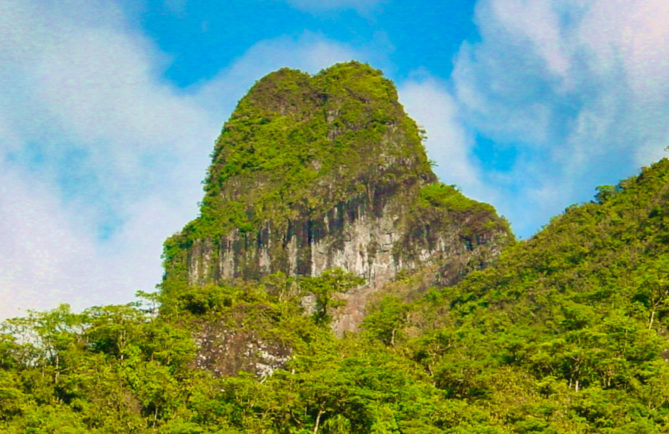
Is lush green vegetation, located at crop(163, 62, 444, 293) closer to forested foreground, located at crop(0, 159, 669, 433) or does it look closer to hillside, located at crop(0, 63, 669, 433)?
hillside, located at crop(0, 63, 669, 433)

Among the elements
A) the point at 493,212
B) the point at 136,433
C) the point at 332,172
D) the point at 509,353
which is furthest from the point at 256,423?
the point at 332,172

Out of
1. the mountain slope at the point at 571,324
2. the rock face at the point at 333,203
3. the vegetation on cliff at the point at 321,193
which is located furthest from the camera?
the vegetation on cliff at the point at 321,193

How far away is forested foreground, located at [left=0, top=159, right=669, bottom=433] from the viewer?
26.5 metres

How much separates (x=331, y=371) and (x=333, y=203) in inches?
2281

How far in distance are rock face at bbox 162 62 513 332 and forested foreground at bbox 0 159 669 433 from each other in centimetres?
3298

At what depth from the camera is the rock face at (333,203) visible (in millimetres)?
80875

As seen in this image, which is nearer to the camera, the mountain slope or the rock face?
the mountain slope

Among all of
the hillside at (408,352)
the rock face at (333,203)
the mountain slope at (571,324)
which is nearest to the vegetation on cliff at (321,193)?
the rock face at (333,203)

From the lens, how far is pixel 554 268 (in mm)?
55125

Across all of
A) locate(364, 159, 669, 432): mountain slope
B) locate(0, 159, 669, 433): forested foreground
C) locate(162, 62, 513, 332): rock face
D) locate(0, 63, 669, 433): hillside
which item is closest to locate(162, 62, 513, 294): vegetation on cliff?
locate(162, 62, 513, 332): rock face

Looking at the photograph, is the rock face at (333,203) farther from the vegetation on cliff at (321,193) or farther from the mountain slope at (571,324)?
the mountain slope at (571,324)

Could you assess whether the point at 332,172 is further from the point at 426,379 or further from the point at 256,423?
the point at 256,423

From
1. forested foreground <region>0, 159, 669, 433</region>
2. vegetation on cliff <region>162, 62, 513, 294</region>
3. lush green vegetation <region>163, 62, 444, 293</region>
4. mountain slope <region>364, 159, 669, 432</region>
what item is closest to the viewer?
forested foreground <region>0, 159, 669, 433</region>

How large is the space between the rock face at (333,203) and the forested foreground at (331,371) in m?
33.0
